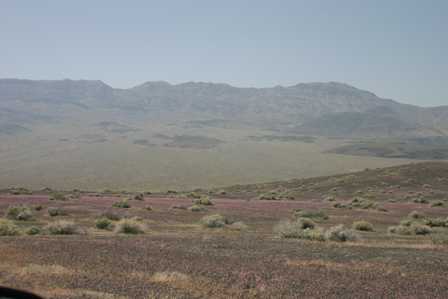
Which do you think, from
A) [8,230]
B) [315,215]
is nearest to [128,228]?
[8,230]

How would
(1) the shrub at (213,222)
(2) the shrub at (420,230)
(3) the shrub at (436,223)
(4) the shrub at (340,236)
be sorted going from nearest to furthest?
(4) the shrub at (340,236), (2) the shrub at (420,230), (1) the shrub at (213,222), (3) the shrub at (436,223)

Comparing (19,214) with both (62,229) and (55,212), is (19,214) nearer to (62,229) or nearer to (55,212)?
(55,212)

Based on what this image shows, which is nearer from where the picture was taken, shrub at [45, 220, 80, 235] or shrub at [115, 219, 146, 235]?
shrub at [45, 220, 80, 235]

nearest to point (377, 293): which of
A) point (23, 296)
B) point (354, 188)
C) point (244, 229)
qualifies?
point (23, 296)

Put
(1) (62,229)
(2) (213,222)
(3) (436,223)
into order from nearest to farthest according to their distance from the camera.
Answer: (1) (62,229) < (2) (213,222) < (3) (436,223)

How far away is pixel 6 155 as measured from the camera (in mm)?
115562

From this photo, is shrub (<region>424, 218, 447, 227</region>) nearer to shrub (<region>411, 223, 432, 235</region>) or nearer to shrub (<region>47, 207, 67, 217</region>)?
shrub (<region>411, 223, 432, 235</region>)

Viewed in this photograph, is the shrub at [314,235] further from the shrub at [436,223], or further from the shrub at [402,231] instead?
A: the shrub at [436,223]

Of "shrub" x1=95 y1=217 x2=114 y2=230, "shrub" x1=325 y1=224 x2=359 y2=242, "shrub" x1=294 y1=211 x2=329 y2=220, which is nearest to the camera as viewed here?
"shrub" x1=325 y1=224 x2=359 y2=242

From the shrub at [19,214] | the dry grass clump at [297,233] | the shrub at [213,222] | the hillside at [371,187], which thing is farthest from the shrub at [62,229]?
the hillside at [371,187]

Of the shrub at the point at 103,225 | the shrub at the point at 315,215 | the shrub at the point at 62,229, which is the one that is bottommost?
the shrub at the point at 315,215

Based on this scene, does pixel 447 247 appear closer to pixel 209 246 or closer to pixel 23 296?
pixel 209 246

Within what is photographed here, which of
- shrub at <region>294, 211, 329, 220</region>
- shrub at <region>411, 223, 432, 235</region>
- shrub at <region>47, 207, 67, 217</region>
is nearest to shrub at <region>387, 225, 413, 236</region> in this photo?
shrub at <region>411, 223, 432, 235</region>

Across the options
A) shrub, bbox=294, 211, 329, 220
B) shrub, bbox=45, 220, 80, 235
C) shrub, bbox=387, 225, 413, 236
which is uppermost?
shrub, bbox=45, 220, 80, 235
